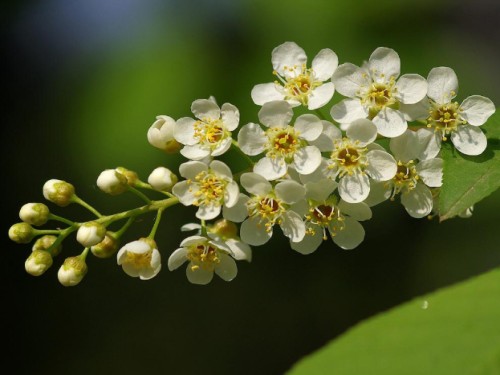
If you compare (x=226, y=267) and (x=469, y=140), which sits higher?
(x=469, y=140)

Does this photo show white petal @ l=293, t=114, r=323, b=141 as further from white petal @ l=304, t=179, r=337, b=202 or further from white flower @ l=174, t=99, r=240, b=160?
white flower @ l=174, t=99, r=240, b=160

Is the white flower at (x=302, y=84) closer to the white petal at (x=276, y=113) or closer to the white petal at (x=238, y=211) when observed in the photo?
the white petal at (x=276, y=113)

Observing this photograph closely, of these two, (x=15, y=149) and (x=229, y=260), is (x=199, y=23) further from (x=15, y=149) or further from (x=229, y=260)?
(x=229, y=260)

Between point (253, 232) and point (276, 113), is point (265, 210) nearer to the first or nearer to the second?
point (253, 232)

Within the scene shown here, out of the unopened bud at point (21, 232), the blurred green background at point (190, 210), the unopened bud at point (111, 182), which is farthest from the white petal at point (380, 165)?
the blurred green background at point (190, 210)

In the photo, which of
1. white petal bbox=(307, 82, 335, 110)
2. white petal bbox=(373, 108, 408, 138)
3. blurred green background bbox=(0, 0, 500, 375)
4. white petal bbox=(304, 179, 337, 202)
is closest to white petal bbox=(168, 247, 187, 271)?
white petal bbox=(304, 179, 337, 202)

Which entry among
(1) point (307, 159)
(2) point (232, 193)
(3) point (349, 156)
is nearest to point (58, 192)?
(2) point (232, 193)
